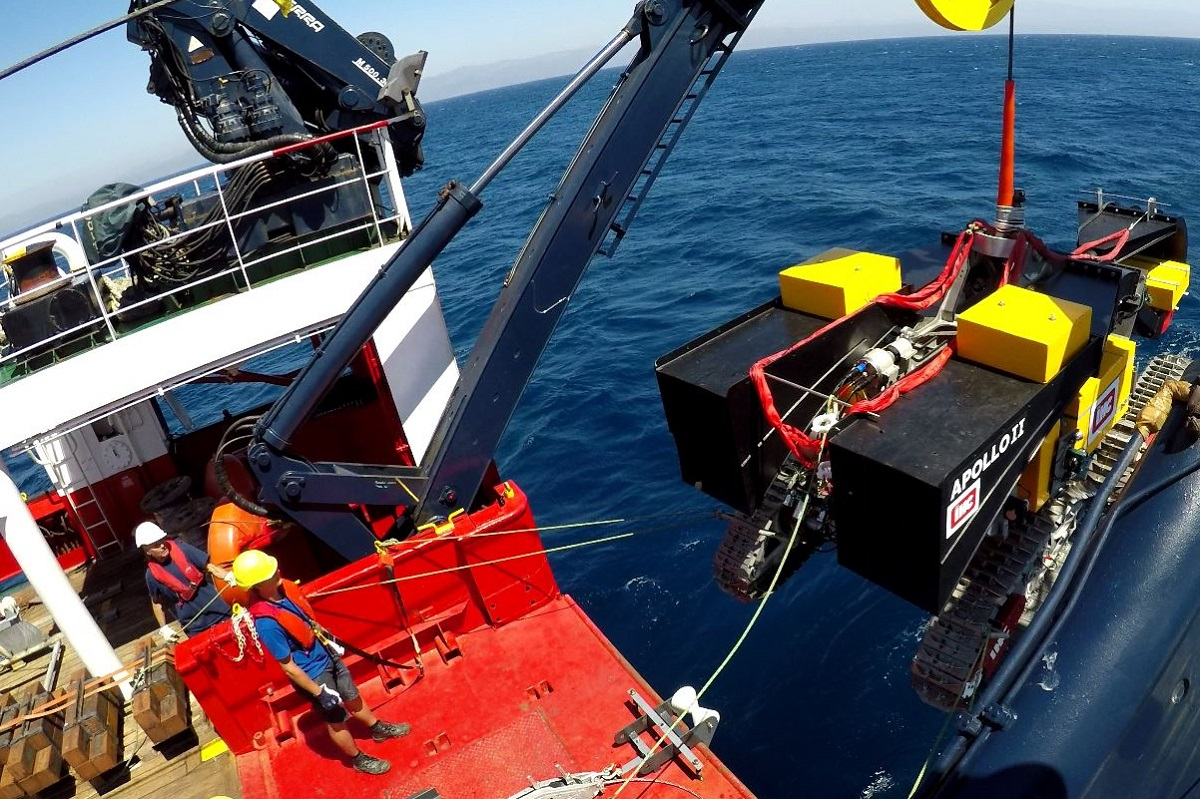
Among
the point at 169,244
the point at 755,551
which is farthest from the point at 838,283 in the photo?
the point at 169,244

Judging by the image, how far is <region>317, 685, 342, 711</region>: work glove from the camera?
5793mm

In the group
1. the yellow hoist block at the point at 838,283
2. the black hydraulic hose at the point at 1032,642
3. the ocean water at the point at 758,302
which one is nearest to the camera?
the black hydraulic hose at the point at 1032,642

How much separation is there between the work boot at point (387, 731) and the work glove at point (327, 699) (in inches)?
26.0

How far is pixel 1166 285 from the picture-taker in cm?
847

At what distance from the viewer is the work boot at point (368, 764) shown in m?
6.08

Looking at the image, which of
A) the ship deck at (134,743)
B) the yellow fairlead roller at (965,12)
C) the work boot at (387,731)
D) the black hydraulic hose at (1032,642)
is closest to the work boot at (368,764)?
the work boot at (387,731)

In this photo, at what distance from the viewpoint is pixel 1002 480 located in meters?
5.68

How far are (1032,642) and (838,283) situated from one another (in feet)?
11.1

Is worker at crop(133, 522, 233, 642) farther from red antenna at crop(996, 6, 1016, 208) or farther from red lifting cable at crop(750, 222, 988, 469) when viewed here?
red antenna at crop(996, 6, 1016, 208)

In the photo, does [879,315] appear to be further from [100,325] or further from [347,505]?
[100,325]

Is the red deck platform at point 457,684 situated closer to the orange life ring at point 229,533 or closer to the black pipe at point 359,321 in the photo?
the orange life ring at point 229,533

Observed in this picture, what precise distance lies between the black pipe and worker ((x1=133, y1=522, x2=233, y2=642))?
146 centimetres

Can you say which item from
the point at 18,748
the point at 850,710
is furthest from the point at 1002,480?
the point at 18,748

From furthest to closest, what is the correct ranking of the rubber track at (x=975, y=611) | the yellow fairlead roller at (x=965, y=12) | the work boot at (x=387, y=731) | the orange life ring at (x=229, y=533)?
the orange life ring at (x=229, y=533) → the rubber track at (x=975, y=611) → the work boot at (x=387, y=731) → the yellow fairlead roller at (x=965, y=12)
